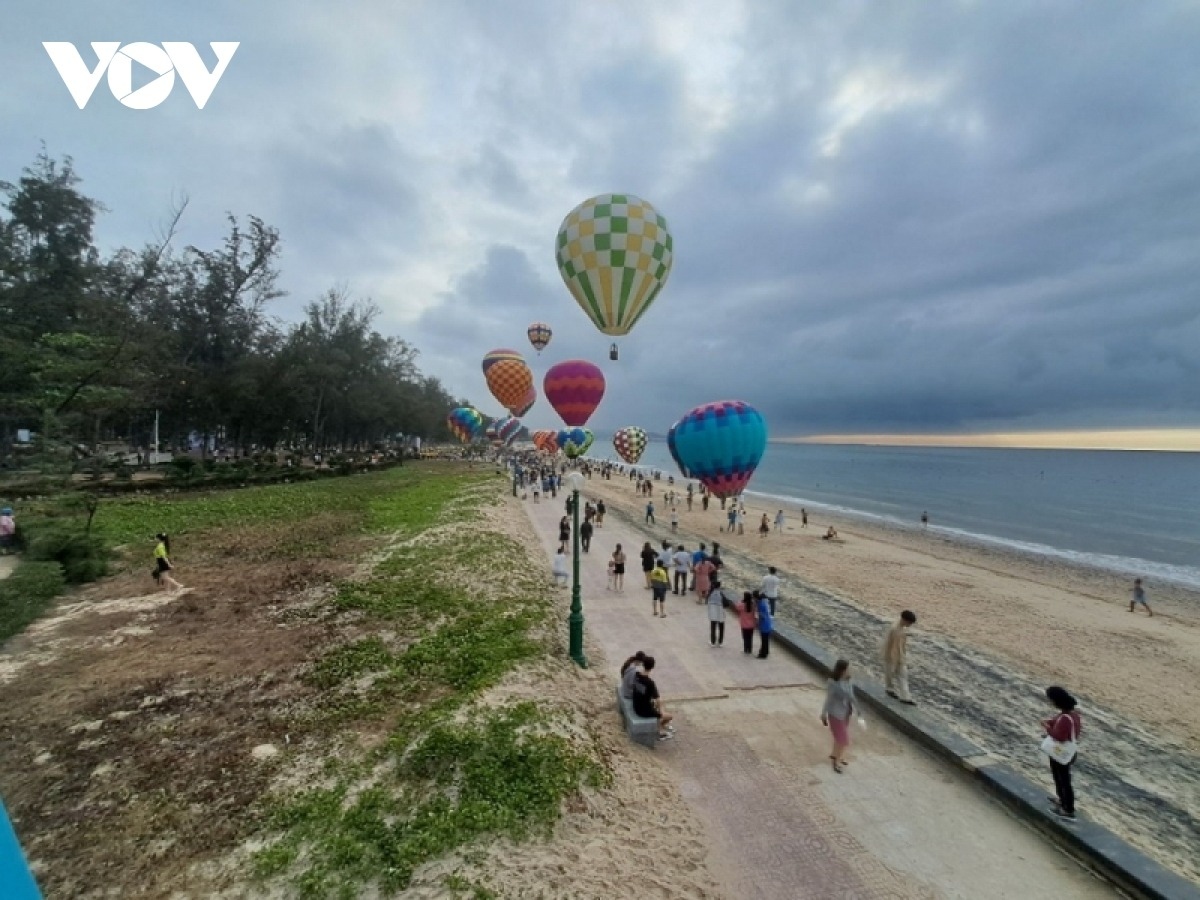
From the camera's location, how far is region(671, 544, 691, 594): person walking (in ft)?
52.4

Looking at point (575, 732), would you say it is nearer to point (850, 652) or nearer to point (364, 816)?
point (364, 816)

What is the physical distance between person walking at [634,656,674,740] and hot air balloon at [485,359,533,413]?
32.4 m

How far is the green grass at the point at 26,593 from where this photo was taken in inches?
469

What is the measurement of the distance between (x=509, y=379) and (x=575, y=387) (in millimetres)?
15594

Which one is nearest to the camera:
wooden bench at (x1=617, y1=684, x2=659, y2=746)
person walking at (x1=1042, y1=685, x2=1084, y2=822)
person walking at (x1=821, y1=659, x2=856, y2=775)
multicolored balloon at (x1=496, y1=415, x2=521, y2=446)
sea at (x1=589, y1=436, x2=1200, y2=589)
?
person walking at (x1=1042, y1=685, x2=1084, y2=822)

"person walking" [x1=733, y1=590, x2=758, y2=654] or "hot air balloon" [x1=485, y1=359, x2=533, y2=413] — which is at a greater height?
"hot air balloon" [x1=485, y1=359, x2=533, y2=413]

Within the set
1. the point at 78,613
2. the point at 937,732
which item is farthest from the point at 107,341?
the point at 937,732

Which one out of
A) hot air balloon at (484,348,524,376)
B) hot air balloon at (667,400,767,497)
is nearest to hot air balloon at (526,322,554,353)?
hot air balloon at (484,348,524,376)

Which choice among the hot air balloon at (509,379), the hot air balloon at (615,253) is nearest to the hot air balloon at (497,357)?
the hot air balloon at (509,379)

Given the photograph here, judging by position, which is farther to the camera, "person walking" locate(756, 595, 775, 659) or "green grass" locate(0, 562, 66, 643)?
"green grass" locate(0, 562, 66, 643)

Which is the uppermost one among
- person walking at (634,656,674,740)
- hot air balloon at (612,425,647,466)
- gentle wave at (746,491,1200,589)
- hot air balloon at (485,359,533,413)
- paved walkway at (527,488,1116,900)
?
hot air balloon at (485,359,533,413)

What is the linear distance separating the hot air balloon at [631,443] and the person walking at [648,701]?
1772 inches

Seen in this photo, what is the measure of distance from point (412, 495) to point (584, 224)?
74.9 feet

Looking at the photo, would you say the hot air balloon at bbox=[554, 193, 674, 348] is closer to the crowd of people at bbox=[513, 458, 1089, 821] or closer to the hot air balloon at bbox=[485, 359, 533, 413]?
the crowd of people at bbox=[513, 458, 1089, 821]
